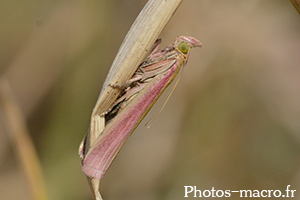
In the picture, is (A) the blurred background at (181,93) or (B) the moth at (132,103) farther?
(A) the blurred background at (181,93)

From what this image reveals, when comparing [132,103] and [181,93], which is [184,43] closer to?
[132,103]

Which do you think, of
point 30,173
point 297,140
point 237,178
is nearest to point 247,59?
point 297,140

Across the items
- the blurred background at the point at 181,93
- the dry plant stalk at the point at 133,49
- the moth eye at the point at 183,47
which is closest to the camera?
the dry plant stalk at the point at 133,49

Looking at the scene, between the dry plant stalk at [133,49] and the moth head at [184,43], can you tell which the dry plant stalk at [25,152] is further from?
the moth head at [184,43]

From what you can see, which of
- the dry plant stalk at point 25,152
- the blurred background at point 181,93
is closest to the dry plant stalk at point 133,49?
the dry plant stalk at point 25,152

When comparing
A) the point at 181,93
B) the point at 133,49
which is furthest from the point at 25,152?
the point at 181,93

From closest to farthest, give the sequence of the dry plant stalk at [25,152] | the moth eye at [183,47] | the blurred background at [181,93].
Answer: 1. the dry plant stalk at [25,152]
2. the moth eye at [183,47]
3. the blurred background at [181,93]
